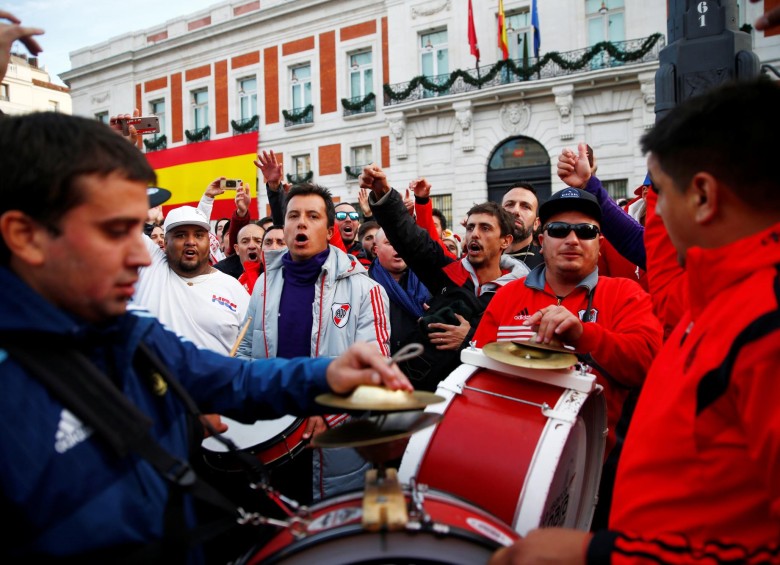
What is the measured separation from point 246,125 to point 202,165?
139 inches

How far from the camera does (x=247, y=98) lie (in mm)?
26141

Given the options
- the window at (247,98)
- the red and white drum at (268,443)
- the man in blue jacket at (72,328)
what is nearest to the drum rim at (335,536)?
the man in blue jacket at (72,328)

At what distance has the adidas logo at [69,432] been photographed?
1137mm

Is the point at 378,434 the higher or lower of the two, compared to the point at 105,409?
lower

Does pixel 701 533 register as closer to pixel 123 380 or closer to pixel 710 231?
pixel 710 231

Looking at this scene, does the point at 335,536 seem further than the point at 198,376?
No

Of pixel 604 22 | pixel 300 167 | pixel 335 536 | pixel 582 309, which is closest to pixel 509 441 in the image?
pixel 335 536

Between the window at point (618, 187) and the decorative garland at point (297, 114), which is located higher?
the decorative garland at point (297, 114)

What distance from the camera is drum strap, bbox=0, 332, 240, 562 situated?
1.14 m

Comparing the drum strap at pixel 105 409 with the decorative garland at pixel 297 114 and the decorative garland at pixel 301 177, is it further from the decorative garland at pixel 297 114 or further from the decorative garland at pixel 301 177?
the decorative garland at pixel 297 114

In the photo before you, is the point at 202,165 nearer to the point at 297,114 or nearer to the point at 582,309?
the point at 297,114

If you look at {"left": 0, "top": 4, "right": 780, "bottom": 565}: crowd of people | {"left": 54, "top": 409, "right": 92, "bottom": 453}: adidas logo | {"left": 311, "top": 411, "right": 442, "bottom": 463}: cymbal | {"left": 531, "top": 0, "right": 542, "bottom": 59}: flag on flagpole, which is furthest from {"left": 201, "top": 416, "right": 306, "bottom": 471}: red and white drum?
{"left": 531, "top": 0, "right": 542, "bottom": 59}: flag on flagpole

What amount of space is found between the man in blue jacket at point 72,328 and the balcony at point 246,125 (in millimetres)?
25257

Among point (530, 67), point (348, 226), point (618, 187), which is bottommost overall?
point (348, 226)
